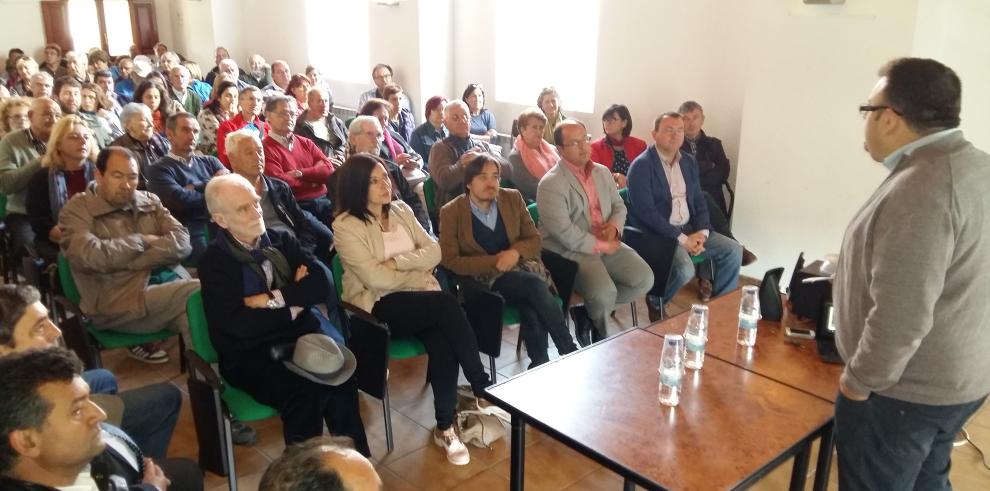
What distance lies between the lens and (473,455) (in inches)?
117

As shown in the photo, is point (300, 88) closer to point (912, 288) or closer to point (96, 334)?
point (96, 334)

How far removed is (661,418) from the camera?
1964 mm

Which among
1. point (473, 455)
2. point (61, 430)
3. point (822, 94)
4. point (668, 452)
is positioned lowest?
point (473, 455)

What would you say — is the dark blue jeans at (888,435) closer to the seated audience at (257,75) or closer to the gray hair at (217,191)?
the gray hair at (217,191)

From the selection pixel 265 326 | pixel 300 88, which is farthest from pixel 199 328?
pixel 300 88

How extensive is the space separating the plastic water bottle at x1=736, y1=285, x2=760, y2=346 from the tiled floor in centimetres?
70

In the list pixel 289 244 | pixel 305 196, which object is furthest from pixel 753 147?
pixel 289 244

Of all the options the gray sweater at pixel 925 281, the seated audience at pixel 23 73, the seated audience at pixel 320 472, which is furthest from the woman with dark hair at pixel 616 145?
the seated audience at pixel 23 73

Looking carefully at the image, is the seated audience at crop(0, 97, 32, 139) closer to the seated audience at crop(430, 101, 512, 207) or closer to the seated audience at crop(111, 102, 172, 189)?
the seated audience at crop(111, 102, 172, 189)

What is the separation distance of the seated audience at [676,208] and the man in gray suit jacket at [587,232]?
0.28 meters

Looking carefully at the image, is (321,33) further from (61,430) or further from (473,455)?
(61,430)

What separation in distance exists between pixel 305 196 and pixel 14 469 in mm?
3155

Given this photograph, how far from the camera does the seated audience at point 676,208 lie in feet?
13.9

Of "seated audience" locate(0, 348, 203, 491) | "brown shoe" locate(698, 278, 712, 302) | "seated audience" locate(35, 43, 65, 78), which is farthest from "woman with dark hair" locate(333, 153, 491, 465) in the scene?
"seated audience" locate(35, 43, 65, 78)
